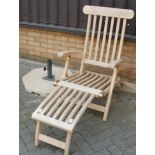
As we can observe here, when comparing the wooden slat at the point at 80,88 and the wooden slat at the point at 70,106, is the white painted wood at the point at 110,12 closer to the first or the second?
the wooden slat at the point at 80,88

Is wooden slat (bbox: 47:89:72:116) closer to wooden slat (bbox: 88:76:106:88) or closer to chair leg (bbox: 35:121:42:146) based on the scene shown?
chair leg (bbox: 35:121:42:146)

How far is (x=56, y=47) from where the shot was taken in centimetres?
426

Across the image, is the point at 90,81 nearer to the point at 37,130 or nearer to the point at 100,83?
the point at 100,83

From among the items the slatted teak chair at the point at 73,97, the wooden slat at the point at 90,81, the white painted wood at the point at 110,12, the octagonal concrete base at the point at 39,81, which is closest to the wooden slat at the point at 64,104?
the slatted teak chair at the point at 73,97

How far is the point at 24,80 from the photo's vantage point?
3.95 m

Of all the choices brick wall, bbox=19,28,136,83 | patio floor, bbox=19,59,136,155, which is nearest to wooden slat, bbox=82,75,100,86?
patio floor, bbox=19,59,136,155

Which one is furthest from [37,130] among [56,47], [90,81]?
[56,47]

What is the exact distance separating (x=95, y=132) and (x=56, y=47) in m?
1.88

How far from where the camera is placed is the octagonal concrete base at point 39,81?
3637mm

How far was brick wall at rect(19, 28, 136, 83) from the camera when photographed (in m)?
3.64

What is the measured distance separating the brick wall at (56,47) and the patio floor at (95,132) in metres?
0.47

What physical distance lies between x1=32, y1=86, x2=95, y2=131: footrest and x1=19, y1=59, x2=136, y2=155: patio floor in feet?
1.01
